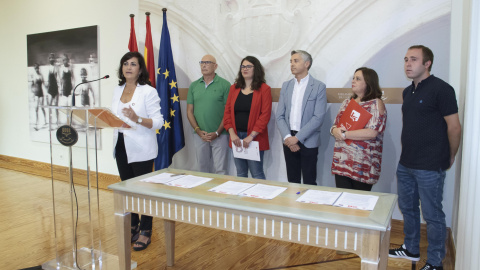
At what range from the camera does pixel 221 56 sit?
13.2 feet

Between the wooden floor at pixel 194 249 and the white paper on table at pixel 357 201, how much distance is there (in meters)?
0.97

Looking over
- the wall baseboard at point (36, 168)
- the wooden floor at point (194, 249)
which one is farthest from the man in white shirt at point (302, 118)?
the wall baseboard at point (36, 168)

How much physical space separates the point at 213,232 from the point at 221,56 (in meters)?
1.93

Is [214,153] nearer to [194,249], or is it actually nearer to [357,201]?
[194,249]

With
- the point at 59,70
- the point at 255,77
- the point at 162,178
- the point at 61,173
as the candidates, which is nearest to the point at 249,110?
the point at 255,77

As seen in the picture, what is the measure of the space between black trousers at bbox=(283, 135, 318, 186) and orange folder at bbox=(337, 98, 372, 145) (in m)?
0.50

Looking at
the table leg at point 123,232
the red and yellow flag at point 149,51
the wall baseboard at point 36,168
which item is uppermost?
the red and yellow flag at point 149,51

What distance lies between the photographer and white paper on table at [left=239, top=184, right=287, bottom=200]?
1.75 m

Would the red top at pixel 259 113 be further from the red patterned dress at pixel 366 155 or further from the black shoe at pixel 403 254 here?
the black shoe at pixel 403 254

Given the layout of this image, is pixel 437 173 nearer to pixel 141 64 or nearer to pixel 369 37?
pixel 369 37

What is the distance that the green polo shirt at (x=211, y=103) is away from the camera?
3.71 meters

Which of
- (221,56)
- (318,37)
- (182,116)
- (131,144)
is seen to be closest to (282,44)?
(318,37)

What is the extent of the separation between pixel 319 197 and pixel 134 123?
1.53m

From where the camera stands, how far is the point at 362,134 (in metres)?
2.59
